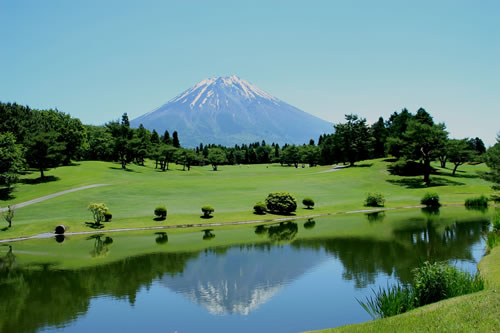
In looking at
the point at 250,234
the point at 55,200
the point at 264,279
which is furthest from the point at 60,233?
the point at 264,279

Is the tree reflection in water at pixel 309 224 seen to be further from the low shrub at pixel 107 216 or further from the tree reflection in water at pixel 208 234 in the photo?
the low shrub at pixel 107 216

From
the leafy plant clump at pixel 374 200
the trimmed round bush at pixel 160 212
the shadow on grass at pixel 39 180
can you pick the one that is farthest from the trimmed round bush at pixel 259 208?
the shadow on grass at pixel 39 180

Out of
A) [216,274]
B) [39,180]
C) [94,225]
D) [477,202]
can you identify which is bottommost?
[216,274]

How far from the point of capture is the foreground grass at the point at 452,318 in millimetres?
10672

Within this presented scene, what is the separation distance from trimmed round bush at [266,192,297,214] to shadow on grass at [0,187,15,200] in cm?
4382

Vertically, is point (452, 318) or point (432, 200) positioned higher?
point (452, 318)

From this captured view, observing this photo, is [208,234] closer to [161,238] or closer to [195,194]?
[161,238]

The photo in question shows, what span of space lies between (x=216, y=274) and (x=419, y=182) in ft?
202

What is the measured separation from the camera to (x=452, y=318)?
36.9ft

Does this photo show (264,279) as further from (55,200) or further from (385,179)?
(385,179)

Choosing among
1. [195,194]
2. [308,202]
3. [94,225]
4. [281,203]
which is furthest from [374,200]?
[94,225]

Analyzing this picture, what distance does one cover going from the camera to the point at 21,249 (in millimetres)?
33312

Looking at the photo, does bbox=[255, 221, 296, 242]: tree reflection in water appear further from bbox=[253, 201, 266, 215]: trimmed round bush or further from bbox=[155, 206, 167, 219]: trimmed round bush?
bbox=[155, 206, 167, 219]: trimmed round bush

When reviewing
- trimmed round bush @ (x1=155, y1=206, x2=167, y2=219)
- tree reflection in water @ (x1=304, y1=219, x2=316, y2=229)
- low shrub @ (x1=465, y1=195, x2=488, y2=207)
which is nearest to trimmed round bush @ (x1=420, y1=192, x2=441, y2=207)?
low shrub @ (x1=465, y1=195, x2=488, y2=207)
